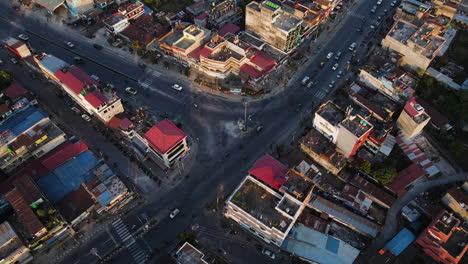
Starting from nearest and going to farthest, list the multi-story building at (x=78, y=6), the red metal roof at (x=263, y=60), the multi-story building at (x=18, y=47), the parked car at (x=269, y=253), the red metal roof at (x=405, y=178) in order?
the parked car at (x=269, y=253)
the red metal roof at (x=405, y=178)
the red metal roof at (x=263, y=60)
the multi-story building at (x=18, y=47)
the multi-story building at (x=78, y=6)

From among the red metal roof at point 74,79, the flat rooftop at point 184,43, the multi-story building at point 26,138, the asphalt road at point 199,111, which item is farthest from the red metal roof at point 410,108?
the multi-story building at point 26,138

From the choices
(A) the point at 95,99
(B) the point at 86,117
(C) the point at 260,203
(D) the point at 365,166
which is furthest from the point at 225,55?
(D) the point at 365,166

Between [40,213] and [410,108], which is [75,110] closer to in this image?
[40,213]

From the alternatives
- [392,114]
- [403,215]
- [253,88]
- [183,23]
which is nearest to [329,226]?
[403,215]

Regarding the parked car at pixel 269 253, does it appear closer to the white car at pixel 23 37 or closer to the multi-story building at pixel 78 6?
the multi-story building at pixel 78 6

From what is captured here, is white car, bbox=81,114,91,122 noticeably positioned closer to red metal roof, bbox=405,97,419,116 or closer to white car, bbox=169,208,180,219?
white car, bbox=169,208,180,219

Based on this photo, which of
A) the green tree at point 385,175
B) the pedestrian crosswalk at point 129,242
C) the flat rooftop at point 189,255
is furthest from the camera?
the green tree at point 385,175
